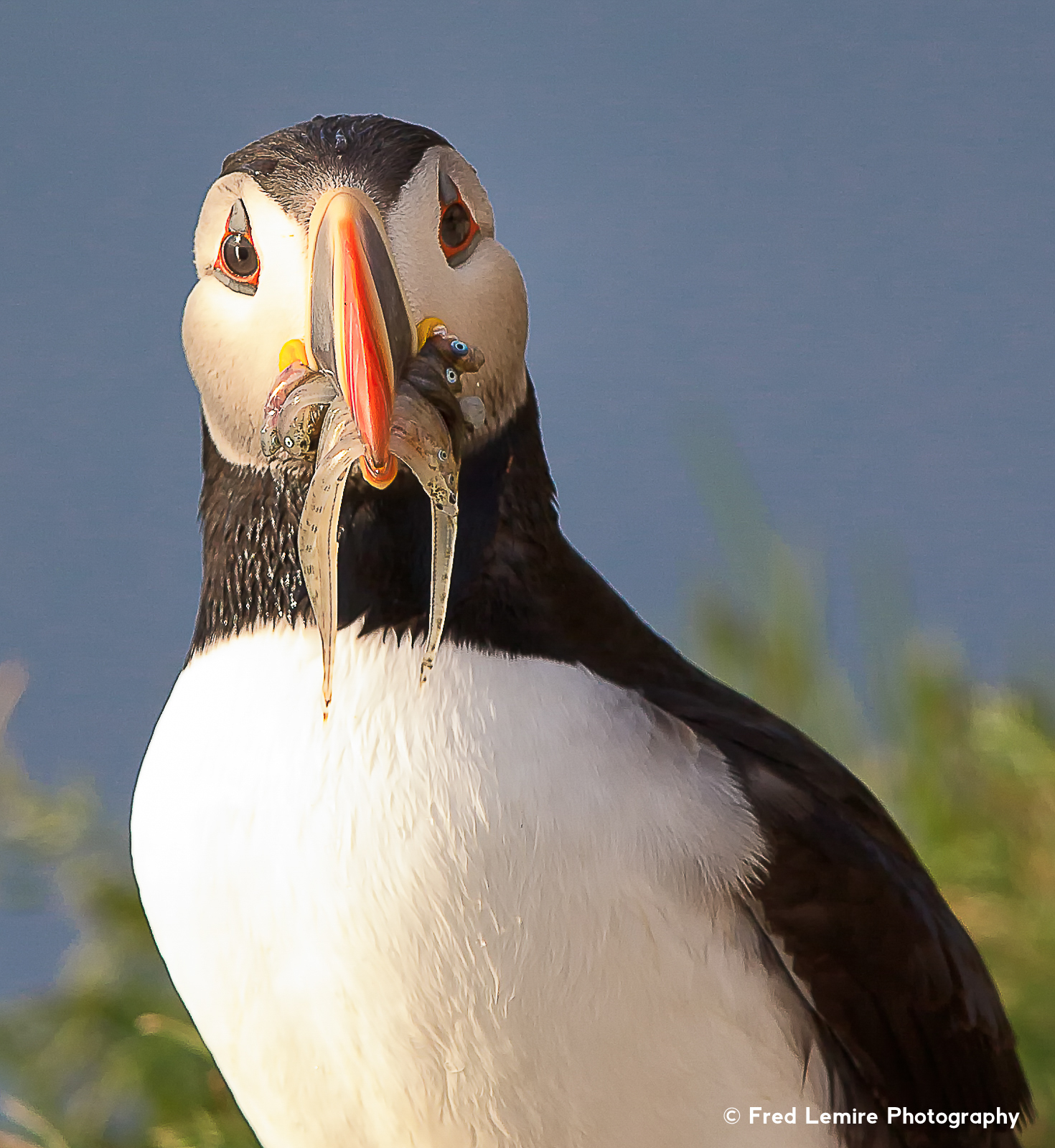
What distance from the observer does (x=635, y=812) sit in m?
1.24

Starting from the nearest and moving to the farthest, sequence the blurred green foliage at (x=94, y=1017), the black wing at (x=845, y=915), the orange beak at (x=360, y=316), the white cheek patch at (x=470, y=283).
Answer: the orange beak at (x=360, y=316)
the white cheek patch at (x=470, y=283)
the black wing at (x=845, y=915)
the blurred green foliage at (x=94, y=1017)

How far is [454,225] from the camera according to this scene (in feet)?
4.24

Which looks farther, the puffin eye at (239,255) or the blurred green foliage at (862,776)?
the blurred green foliage at (862,776)

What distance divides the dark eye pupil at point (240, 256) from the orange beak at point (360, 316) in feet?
0.29

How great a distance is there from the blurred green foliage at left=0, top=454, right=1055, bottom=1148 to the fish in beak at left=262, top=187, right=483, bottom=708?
84cm

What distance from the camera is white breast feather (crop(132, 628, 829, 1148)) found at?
121 centimetres

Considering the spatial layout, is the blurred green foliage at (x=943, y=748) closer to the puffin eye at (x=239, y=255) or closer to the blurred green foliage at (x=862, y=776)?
the blurred green foliage at (x=862, y=776)

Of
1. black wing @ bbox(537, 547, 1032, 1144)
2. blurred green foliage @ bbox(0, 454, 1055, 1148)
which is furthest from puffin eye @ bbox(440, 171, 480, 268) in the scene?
blurred green foliage @ bbox(0, 454, 1055, 1148)

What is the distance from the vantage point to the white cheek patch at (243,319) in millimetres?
1215

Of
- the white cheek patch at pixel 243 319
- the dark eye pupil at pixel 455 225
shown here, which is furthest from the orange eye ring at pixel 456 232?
the white cheek patch at pixel 243 319

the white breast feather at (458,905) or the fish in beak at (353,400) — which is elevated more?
the fish in beak at (353,400)

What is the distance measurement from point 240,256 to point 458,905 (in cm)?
52

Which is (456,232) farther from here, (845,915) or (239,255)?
(845,915)

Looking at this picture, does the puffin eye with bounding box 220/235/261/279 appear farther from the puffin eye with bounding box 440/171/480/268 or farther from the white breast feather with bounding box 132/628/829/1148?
the white breast feather with bounding box 132/628/829/1148
